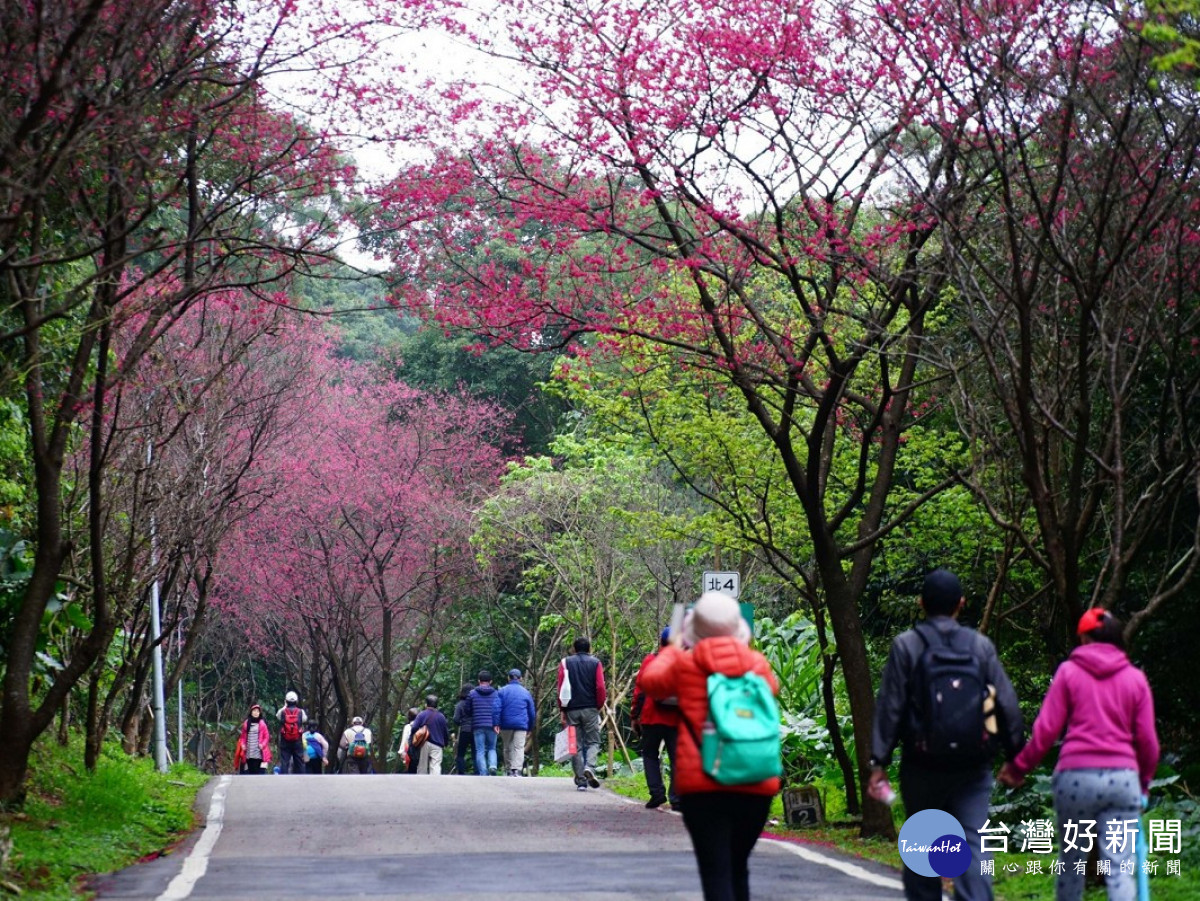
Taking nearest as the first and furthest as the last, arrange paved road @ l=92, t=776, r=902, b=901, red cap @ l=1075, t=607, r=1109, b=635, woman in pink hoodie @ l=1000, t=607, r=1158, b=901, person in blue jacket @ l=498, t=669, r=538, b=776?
woman in pink hoodie @ l=1000, t=607, r=1158, b=901
red cap @ l=1075, t=607, r=1109, b=635
paved road @ l=92, t=776, r=902, b=901
person in blue jacket @ l=498, t=669, r=538, b=776

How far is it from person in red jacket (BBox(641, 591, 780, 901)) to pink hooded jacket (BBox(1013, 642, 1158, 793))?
1.35 metres

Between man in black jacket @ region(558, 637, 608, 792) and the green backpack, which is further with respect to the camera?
man in black jacket @ region(558, 637, 608, 792)

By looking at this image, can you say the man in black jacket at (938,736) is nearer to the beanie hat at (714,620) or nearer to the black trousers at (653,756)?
the beanie hat at (714,620)

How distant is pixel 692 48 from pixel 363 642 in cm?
3007

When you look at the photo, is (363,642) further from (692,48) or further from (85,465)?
(692,48)

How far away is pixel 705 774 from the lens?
6.54m

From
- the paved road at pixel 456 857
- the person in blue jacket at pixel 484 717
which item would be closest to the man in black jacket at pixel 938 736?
the paved road at pixel 456 857

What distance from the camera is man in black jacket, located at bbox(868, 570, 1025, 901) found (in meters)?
6.96

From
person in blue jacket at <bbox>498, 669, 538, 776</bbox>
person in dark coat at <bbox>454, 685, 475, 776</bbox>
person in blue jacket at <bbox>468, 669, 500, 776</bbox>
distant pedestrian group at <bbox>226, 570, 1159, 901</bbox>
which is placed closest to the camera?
distant pedestrian group at <bbox>226, 570, 1159, 901</bbox>

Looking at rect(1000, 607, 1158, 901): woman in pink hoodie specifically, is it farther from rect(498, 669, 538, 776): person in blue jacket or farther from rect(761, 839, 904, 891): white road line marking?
rect(498, 669, 538, 776): person in blue jacket

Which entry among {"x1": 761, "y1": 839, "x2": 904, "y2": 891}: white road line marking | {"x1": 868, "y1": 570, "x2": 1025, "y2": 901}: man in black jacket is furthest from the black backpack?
{"x1": 761, "y1": 839, "x2": 904, "y2": 891}: white road line marking

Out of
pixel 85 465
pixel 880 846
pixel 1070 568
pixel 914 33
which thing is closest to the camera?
pixel 1070 568

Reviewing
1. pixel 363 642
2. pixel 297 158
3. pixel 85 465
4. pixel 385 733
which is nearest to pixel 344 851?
pixel 297 158

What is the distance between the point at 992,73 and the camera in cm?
1049
